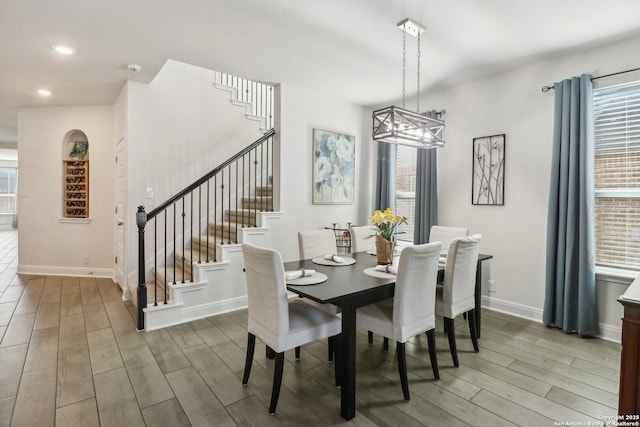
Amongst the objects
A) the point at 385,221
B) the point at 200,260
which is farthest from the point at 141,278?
the point at 385,221

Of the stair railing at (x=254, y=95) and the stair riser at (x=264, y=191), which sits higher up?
the stair railing at (x=254, y=95)

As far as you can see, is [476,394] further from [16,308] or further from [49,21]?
[16,308]

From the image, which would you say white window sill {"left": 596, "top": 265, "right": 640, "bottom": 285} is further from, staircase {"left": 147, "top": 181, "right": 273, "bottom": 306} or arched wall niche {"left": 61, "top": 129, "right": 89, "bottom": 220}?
arched wall niche {"left": 61, "top": 129, "right": 89, "bottom": 220}

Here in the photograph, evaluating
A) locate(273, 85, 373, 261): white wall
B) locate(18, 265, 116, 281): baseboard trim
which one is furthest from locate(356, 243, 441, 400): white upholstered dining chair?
locate(18, 265, 116, 281): baseboard trim

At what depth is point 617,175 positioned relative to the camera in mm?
2980

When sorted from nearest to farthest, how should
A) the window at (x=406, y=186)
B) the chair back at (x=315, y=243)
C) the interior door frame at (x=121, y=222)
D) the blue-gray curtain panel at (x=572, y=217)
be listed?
the blue-gray curtain panel at (x=572, y=217) < the chair back at (x=315, y=243) < the interior door frame at (x=121, y=222) < the window at (x=406, y=186)

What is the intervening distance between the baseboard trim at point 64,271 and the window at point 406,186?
14.9ft

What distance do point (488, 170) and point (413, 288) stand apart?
235 cm

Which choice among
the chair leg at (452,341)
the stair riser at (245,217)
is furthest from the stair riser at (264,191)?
the chair leg at (452,341)

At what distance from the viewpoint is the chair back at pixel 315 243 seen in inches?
126

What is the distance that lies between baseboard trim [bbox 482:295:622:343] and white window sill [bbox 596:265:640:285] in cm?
41

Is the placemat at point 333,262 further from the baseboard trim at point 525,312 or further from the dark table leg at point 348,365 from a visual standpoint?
the baseboard trim at point 525,312

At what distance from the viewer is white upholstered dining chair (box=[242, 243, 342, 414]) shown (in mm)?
1896

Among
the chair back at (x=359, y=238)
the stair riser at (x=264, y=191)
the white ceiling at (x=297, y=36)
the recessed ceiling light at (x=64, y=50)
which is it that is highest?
the white ceiling at (x=297, y=36)
